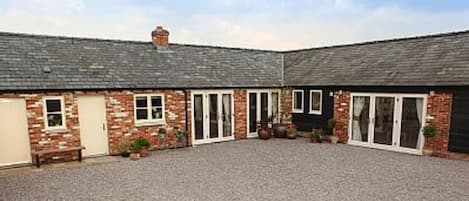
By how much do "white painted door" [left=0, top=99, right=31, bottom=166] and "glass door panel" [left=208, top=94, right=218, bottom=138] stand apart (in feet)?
18.9

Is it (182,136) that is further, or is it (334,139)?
(334,139)

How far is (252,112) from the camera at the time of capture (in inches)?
472

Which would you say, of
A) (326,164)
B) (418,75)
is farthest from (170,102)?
(418,75)

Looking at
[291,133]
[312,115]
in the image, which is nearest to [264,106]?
[291,133]

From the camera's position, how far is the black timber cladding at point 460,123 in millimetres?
7922

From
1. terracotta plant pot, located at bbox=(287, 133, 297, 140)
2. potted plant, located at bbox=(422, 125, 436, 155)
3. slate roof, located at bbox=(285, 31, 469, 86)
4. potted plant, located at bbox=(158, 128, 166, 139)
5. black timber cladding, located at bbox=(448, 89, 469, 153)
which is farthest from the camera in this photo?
terracotta plant pot, located at bbox=(287, 133, 297, 140)

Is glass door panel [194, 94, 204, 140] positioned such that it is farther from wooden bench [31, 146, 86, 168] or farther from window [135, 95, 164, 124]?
wooden bench [31, 146, 86, 168]

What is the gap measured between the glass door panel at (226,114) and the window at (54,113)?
5454 mm

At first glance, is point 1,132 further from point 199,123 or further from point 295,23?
point 295,23

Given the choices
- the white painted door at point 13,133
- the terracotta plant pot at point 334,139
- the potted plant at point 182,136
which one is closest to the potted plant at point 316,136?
the terracotta plant pot at point 334,139

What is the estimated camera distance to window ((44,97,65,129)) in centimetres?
815

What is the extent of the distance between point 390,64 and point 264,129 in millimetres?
5273

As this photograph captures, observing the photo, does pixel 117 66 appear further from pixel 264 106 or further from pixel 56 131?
pixel 264 106

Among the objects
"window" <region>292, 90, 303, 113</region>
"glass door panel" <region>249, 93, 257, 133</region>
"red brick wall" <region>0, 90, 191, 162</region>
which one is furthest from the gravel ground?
"window" <region>292, 90, 303, 113</region>
